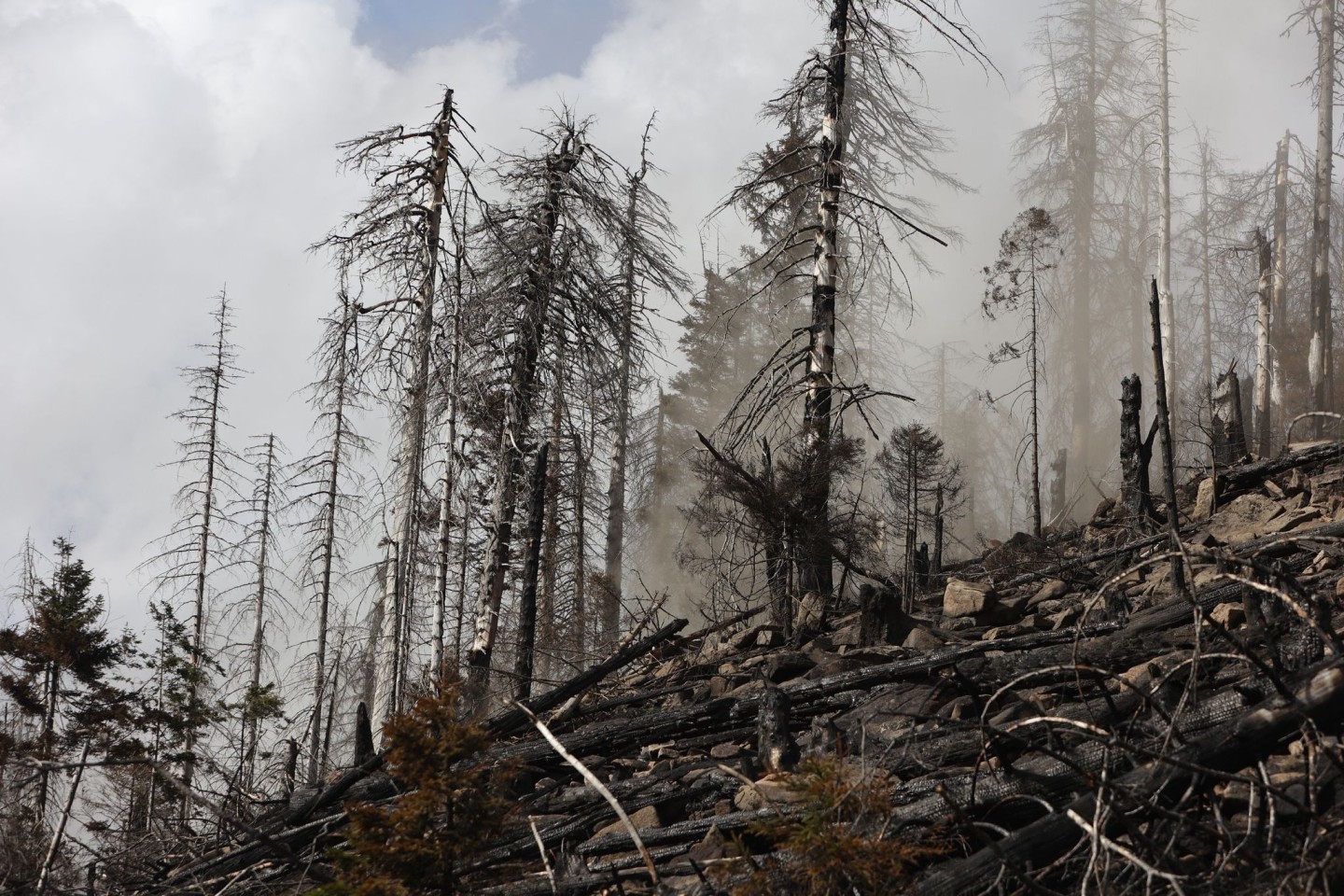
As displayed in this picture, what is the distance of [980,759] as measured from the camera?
127 inches

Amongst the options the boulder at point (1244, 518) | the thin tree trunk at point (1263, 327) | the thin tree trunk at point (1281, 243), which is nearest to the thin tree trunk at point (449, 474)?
the boulder at point (1244, 518)

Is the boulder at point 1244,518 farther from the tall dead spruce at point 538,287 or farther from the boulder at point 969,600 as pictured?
the tall dead spruce at point 538,287

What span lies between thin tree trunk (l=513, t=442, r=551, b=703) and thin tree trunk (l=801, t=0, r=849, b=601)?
284 cm

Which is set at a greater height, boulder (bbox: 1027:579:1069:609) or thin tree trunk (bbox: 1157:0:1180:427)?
thin tree trunk (bbox: 1157:0:1180:427)

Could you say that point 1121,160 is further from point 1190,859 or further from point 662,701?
point 1190,859

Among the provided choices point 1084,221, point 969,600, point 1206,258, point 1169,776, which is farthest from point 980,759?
point 1206,258

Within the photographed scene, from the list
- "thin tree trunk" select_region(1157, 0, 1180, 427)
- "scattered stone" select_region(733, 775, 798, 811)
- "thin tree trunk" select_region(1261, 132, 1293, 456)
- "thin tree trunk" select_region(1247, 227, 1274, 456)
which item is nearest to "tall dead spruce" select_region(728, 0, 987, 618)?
"scattered stone" select_region(733, 775, 798, 811)

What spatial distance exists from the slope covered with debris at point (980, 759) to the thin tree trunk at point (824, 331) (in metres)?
2.81

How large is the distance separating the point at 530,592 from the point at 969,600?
3765 mm

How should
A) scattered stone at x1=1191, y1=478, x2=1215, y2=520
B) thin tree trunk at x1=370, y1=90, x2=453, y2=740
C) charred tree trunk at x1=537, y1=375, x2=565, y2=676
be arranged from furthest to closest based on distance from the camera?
charred tree trunk at x1=537, y1=375, x2=565, y2=676
thin tree trunk at x1=370, y1=90, x2=453, y2=740
scattered stone at x1=1191, y1=478, x2=1215, y2=520

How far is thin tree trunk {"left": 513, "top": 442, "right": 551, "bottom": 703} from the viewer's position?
8.20m

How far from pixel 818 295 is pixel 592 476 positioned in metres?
7.38

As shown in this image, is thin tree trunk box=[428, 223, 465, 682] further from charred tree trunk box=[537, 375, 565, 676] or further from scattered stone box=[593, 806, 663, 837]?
scattered stone box=[593, 806, 663, 837]

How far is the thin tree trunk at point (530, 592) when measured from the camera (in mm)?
8195
